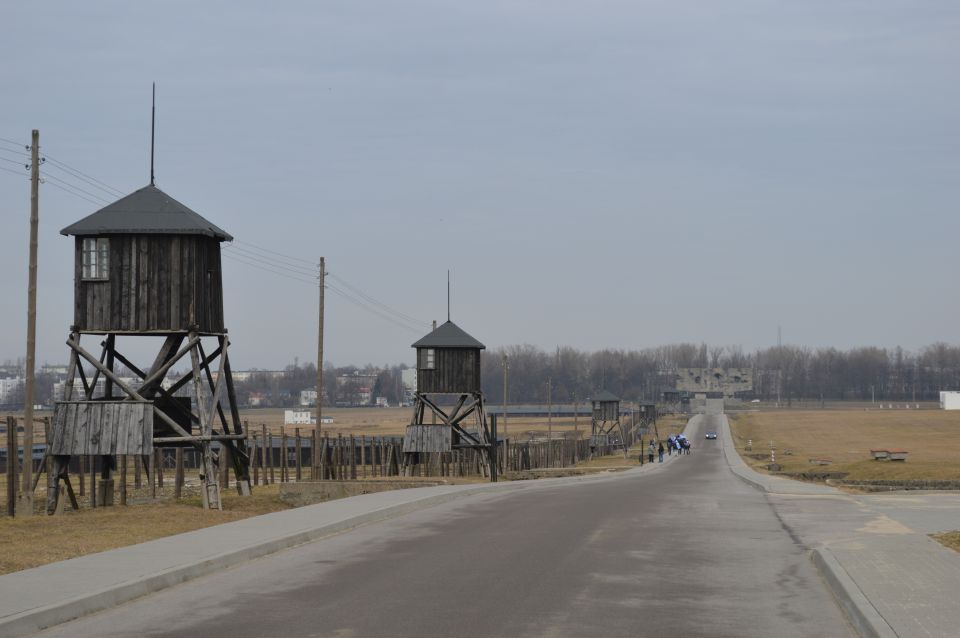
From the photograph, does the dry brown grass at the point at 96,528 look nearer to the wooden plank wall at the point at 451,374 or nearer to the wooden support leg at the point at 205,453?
the wooden support leg at the point at 205,453

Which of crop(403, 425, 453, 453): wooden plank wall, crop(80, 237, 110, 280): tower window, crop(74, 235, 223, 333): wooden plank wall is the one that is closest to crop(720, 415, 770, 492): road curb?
crop(403, 425, 453, 453): wooden plank wall

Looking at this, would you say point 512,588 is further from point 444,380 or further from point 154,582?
point 444,380

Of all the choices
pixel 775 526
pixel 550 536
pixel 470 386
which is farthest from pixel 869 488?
pixel 550 536

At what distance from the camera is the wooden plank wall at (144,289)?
28.2 metres

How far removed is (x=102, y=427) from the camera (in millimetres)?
26812

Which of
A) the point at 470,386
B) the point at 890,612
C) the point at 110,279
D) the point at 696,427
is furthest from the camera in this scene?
the point at 696,427

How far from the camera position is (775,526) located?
22531 mm

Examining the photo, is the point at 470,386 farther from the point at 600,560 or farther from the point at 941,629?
the point at 941,629

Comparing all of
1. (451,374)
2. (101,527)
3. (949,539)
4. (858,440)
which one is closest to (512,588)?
(949,539)

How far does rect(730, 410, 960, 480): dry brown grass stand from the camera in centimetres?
5100

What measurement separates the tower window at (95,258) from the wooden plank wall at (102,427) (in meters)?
3.38

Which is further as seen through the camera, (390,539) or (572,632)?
(390,539)

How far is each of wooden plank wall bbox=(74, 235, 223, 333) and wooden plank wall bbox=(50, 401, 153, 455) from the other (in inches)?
85.7

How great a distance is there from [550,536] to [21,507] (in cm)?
1272
